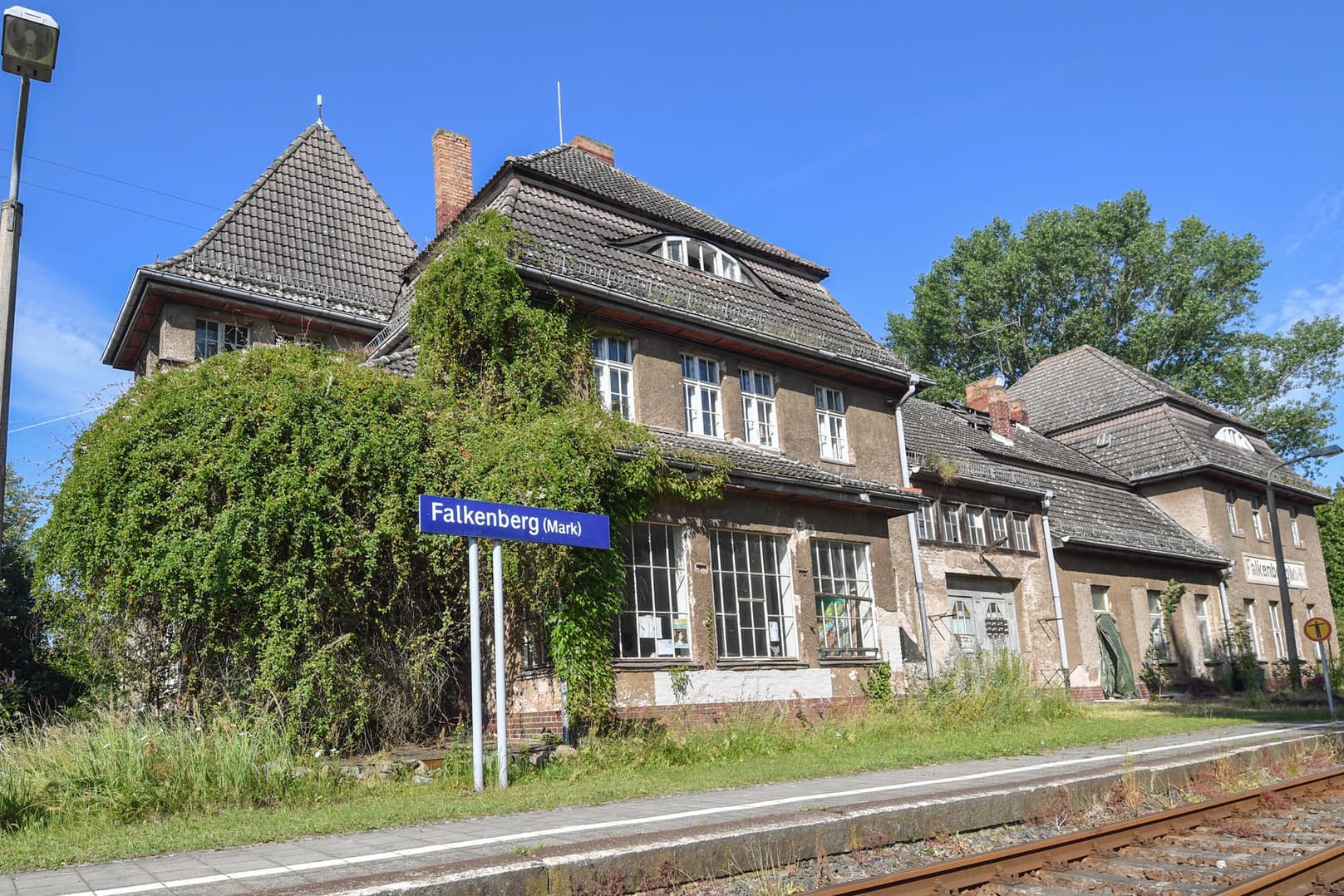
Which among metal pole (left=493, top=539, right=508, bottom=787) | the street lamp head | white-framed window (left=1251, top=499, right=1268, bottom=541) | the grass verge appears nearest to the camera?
the street lamp head

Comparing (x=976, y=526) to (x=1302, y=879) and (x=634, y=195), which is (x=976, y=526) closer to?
(x=634, y=195)

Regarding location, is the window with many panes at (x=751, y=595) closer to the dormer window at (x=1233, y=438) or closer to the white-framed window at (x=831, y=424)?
the white-framed window at (x=831, y=424)

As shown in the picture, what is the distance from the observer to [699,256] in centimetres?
1850

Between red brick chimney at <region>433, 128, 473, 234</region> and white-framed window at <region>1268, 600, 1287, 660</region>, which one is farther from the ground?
red brick chimney at <region>433, 128, 473, 234</region>

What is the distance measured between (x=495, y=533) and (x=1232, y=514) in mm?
28261

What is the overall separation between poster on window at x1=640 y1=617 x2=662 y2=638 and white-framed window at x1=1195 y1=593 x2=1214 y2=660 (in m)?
20.4

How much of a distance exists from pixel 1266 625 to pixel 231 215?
1181 inches

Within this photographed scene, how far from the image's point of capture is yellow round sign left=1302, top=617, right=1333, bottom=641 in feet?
64.8

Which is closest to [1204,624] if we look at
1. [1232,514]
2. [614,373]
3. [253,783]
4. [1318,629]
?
[1232,514]

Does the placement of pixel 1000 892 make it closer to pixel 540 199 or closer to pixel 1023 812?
pixel 1023 812

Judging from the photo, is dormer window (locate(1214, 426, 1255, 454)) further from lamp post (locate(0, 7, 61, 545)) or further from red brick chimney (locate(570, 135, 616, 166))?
lamp post (locate(0, 7, 61, 545))

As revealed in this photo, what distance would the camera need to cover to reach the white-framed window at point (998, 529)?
22891mm

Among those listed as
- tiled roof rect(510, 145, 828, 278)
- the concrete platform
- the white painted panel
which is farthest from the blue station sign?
tiled roof rect(510, 145, 828, 278)

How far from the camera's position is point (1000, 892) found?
20.7ft
